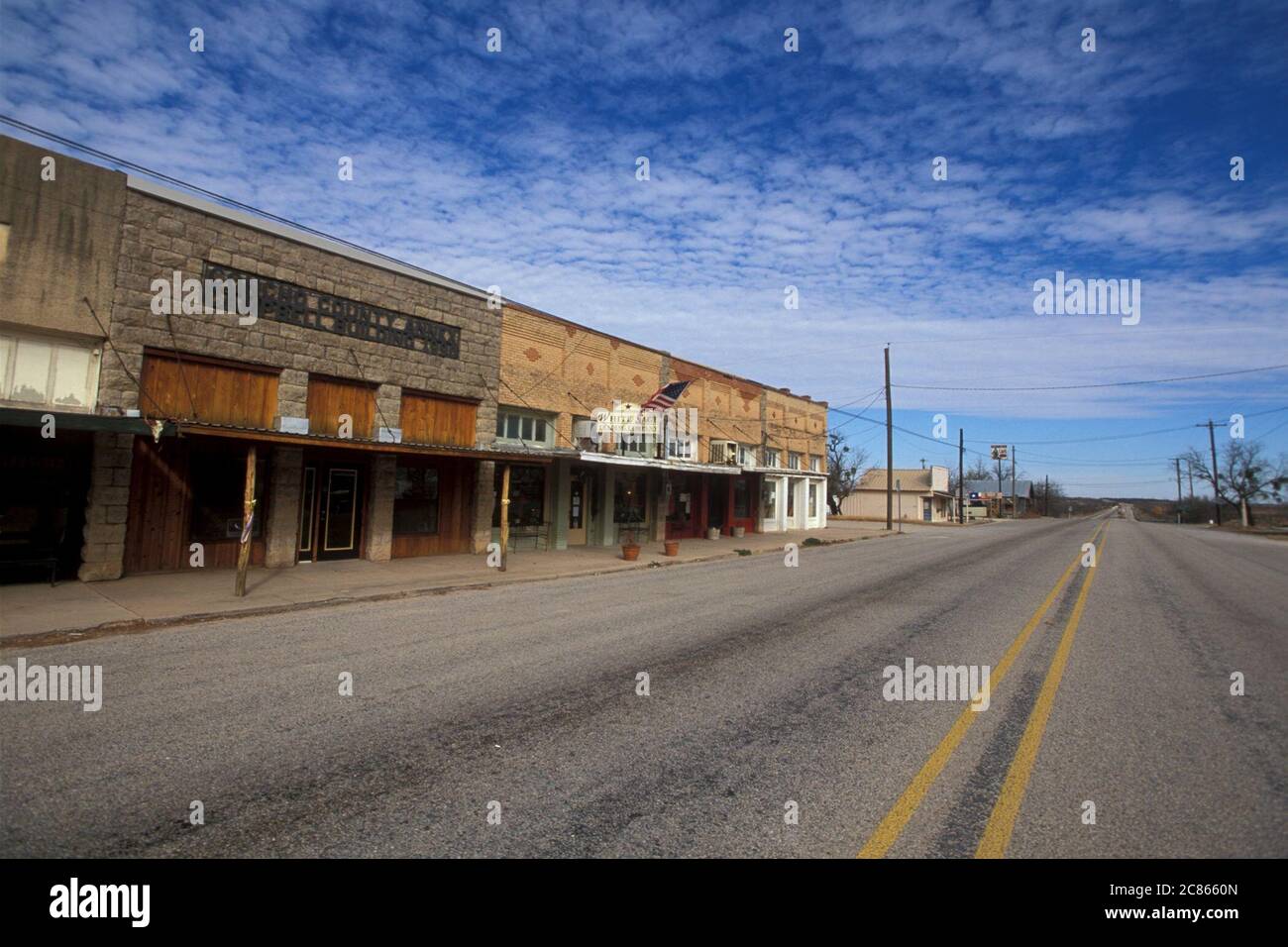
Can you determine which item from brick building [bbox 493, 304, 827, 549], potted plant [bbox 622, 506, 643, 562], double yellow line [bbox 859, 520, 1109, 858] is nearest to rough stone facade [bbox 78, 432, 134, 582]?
brick building [bbox 493, 304, 827, 549]

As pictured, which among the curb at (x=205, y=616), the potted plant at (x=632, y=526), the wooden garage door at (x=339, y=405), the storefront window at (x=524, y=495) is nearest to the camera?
the curb at (x=205, y=616)

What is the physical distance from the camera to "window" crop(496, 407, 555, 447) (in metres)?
20.0

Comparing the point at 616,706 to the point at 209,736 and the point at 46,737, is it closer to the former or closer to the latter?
the point at 209,736

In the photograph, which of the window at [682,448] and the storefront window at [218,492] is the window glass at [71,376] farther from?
the window at [682,448]

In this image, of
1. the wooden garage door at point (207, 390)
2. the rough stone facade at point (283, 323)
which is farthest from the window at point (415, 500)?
the wooden garage door at point (207, 390)

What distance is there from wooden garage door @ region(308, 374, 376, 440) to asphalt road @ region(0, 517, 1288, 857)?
6.78m

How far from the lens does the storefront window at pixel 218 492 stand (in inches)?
530

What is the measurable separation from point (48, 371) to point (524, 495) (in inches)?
449

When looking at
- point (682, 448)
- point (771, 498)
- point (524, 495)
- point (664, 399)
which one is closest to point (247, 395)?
point (524, 495)

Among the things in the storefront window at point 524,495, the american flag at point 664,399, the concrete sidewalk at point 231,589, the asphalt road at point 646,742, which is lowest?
the asphalt road at point 646,742

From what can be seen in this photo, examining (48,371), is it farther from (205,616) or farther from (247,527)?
(205,616)

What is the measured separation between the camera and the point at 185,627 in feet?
29.8
